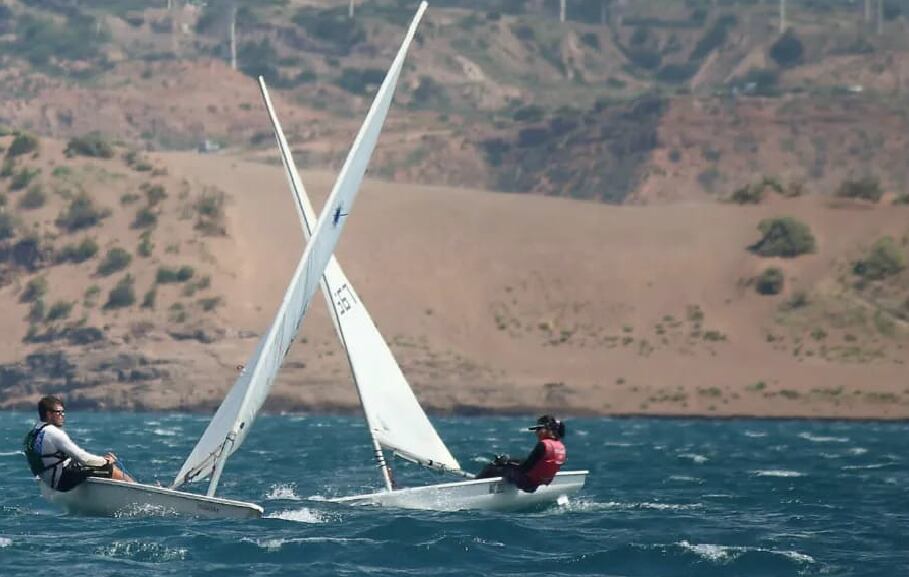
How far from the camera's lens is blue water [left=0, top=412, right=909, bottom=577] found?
2681 cm

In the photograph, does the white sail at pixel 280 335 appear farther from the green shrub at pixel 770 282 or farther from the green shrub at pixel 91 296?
the green shrub at pixel 770 282

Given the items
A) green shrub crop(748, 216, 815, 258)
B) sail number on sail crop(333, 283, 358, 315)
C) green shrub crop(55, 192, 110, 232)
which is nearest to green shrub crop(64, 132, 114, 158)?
green shrub crop(55, 192, 110, 232)

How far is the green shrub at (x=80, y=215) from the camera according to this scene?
302 ft

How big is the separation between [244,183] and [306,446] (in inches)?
1890

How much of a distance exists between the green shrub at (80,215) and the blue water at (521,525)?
4098 centimetres

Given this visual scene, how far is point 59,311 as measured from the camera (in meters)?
85.4

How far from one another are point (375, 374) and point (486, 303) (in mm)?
52196

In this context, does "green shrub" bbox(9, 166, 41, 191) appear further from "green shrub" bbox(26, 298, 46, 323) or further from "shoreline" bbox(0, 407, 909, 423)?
"shoreline" bbox(0, 407, 909, 423)

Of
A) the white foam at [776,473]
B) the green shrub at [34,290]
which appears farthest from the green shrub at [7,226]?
the white foam at [776,473]

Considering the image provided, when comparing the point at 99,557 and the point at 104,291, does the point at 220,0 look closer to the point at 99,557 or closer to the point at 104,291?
the point at 104,291

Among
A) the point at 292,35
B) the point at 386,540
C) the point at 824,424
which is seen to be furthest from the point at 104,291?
the point at 292,35

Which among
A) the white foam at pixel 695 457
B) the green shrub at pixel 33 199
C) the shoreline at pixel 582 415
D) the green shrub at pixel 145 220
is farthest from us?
the green shrub at pixel 33 199

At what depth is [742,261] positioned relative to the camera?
296 ft

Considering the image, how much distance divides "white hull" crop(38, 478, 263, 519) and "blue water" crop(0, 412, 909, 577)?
19 centimetres
